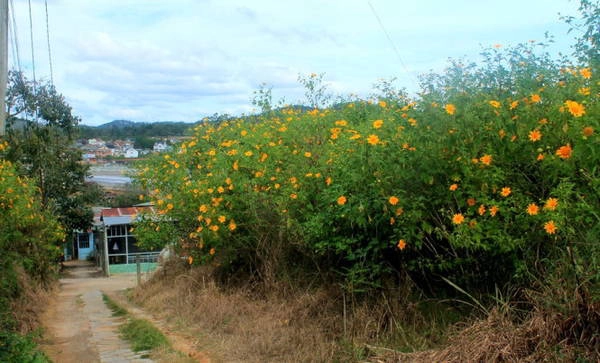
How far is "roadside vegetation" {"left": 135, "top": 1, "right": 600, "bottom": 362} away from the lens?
4988 millimetres

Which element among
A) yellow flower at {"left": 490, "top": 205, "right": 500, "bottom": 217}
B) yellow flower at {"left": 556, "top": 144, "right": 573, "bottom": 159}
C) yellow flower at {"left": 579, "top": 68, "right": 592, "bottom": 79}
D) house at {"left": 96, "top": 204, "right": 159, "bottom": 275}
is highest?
yellow flower at {"left": 579, "top": 68, "right": 592, "bottom": 79}

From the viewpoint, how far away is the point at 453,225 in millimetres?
5918

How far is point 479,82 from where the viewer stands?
6.33 meters

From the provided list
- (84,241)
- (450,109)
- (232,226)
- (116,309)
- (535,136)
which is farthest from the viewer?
(84,241)

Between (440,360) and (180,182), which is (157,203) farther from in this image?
(440,360)

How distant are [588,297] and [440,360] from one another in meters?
1.17

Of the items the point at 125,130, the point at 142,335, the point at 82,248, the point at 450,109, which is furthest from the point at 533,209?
the point at 82,248

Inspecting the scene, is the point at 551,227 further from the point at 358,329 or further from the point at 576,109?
the point at 358,329

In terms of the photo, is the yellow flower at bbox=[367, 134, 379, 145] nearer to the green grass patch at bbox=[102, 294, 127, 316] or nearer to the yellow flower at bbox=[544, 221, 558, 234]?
the yellow flower at bbox=[544, 221, 558, 234]

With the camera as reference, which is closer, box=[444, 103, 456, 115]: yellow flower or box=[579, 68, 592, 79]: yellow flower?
box=[579, 68, 592, 79]: yellow flower

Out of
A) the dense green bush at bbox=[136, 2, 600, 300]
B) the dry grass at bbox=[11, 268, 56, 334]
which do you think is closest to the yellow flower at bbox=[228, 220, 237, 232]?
the dense green bush at bbox=[136, 2, 600, 300]

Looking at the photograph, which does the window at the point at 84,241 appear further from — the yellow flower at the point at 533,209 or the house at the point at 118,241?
the yellow flower at the point at 533,209

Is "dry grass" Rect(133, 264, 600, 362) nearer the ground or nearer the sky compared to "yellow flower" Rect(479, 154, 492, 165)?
nearer the ground

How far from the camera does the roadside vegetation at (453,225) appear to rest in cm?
499
